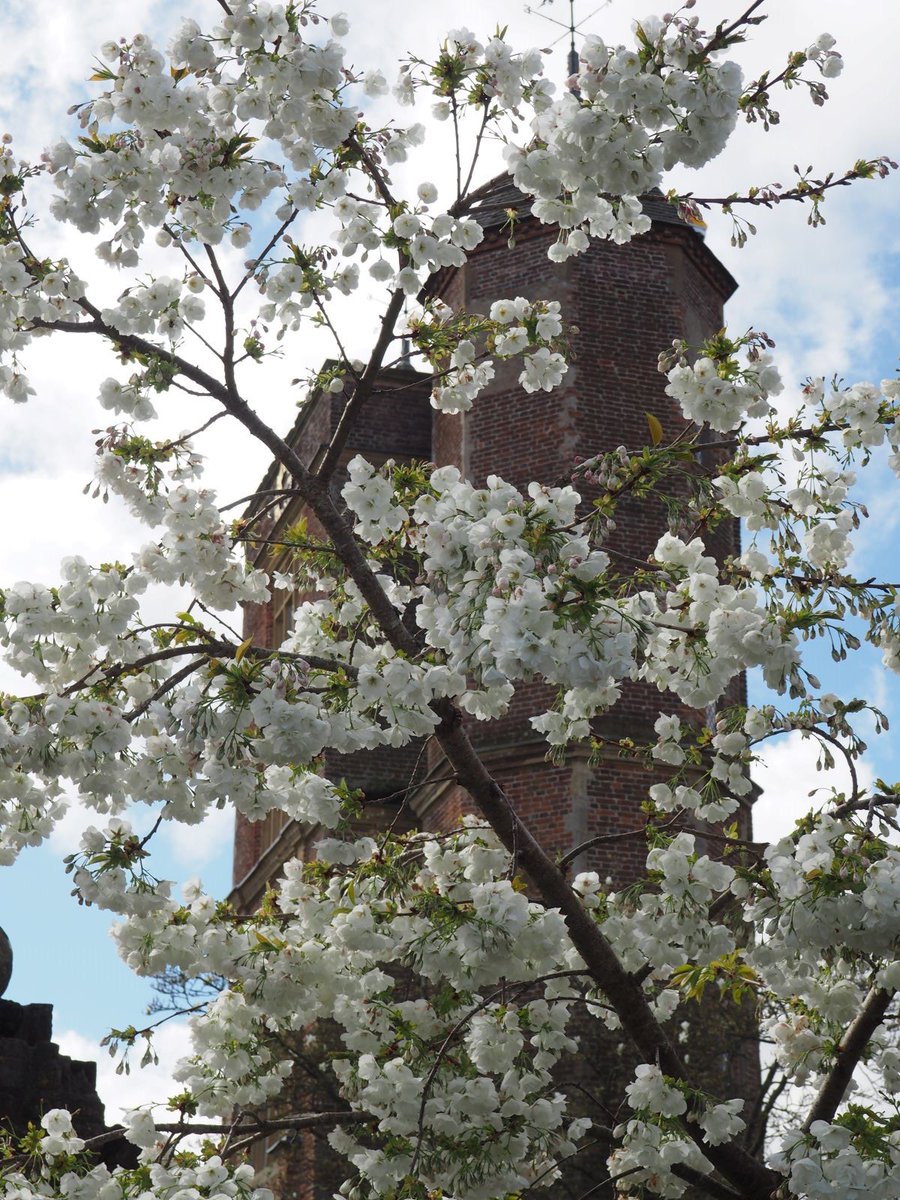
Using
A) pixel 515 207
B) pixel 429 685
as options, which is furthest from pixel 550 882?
pixel 515 207

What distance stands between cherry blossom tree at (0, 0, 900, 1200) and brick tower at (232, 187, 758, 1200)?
275 inches

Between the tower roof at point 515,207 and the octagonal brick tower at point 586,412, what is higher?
the tower roof at point 515,207

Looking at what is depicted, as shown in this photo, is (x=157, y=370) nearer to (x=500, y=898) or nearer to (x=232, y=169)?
(x=232, y=169)

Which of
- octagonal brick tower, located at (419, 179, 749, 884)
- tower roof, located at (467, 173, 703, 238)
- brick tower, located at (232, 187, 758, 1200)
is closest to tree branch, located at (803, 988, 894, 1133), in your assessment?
brick tower, located at (232, 187, 758, 1200)

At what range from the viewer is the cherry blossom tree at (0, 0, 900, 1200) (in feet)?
22.8

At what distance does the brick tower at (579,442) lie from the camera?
16703 mm

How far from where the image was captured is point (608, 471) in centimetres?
750

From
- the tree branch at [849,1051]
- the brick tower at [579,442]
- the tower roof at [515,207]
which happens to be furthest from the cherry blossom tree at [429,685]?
the tower roof at [515,207]

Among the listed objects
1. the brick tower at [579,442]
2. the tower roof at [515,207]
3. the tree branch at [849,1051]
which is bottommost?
the tree branch at [849,1051]

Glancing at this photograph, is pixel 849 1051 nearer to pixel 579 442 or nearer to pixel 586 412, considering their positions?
pixel 579 442

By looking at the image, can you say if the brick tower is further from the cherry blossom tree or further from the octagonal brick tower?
the cherry blossom tree

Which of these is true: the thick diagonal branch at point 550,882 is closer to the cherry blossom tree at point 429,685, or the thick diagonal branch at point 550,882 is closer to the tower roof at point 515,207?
the cherry blossom tree at point 429,685

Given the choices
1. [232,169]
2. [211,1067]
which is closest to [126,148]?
[232,169]

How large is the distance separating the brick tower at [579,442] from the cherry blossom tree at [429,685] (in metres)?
6.98
